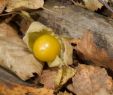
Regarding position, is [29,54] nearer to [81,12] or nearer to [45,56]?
[45,56]

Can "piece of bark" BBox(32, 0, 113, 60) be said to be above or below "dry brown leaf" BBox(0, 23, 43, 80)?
above

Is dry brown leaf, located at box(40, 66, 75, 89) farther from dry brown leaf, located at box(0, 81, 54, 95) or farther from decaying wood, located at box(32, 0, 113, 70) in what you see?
decaying wood, located at box(32, 0, 113, 70)

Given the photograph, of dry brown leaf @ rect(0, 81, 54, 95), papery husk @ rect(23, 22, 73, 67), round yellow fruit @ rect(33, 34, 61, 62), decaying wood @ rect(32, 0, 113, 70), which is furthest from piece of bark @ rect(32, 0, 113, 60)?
dry brown leaf @ rect(0, 81, 54, 95)

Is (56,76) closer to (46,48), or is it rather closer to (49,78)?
(49,78)

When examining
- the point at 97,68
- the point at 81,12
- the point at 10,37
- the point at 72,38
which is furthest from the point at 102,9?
the point at 10,37

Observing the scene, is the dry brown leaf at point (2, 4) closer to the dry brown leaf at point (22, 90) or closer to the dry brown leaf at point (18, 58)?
the dry brown leaf at point (18, 58)

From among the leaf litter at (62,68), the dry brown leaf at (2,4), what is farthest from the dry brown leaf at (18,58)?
the dry brown leaf at (2,4)
